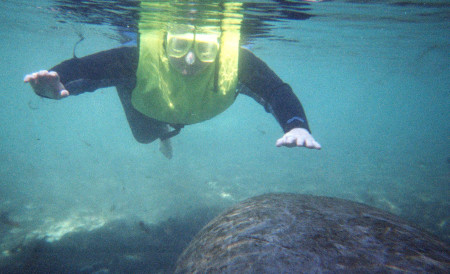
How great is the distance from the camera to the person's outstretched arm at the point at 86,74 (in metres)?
3.28

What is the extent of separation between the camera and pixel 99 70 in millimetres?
4129

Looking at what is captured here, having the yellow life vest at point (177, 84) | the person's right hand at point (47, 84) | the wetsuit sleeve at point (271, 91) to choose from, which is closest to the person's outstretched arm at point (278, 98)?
the wetsuit sleeve at point (271, 91)

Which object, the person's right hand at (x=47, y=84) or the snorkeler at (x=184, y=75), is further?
the snorkeler at (x=184, y=75)

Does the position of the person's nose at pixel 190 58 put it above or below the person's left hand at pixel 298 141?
above

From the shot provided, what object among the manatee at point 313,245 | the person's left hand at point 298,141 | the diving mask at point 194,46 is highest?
the diving mask at point 194,46

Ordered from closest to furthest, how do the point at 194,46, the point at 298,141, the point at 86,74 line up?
the point at 298,141 → the point at 86,74 → the point at 194,46

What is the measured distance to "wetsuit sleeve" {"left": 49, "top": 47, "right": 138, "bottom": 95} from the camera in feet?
12.4

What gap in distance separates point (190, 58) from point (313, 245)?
3.85 m

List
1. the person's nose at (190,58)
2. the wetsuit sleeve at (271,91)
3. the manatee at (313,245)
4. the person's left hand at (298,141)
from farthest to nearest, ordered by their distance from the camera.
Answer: the person's nose at (190,58), the wetsuit sleeve at (271,91), the person's left hand at (298,141), the manatee at (313,245)

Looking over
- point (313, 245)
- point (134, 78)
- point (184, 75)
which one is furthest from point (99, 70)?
point (313, 245)

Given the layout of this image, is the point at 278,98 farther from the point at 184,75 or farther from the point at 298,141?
the point at 184,75

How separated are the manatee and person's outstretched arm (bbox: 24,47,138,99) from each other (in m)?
2.98

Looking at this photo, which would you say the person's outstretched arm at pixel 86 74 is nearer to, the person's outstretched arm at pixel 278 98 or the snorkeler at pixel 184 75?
the snorkeler at pixel 184 75

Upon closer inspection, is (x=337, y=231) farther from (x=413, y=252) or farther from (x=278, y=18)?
(x=278, y=18)
